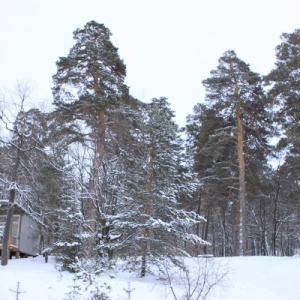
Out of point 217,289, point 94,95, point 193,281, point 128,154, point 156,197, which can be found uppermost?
point 94,95

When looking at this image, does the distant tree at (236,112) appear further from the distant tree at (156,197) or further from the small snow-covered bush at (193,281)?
the small snow-covered bush at (193,281)

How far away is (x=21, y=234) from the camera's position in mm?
25469

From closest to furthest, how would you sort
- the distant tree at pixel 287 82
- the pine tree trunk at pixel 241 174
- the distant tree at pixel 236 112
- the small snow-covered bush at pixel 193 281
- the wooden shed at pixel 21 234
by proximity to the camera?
the small snow-covered bush at pixel 193 281 → the distant tree at pixel 287 82 → the pine tree trunk at pixel 241 174 → the distant tree at pixel 236 112 → the wooden shed at pixel 21 234

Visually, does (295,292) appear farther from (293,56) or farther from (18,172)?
(18,172)

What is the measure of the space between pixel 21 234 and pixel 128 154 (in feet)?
44.9

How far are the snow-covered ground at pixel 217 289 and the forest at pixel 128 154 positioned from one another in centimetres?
97

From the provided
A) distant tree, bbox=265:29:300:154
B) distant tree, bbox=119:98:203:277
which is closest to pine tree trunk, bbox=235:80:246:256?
distant tree, bbox=265:29:300:154

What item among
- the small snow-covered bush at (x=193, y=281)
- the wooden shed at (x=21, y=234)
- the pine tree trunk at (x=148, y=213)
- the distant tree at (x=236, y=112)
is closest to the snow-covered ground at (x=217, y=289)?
the small snow-covered bush at (x=193, y=281)

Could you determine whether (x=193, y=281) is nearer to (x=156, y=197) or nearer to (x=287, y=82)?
(x=156, y=197)

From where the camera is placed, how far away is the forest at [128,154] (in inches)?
552

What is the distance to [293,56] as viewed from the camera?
57.1 ft

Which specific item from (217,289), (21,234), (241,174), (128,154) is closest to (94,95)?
(128,154)

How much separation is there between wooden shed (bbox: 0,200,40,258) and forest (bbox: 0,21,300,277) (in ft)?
13.3

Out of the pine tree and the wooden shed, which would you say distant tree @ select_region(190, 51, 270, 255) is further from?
the wooden shed
